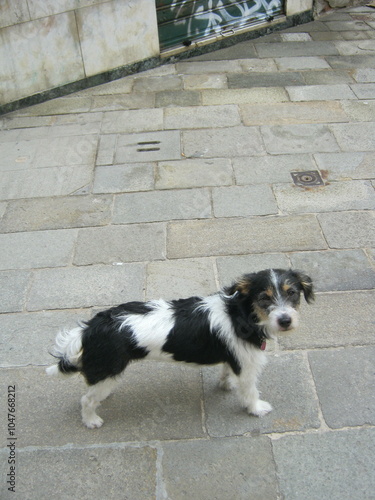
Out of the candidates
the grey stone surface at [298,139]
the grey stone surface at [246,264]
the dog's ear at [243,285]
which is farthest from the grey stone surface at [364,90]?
the dog's ear at [243,285]

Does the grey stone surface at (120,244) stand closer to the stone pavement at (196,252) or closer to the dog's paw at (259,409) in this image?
the stone pavement at (196,252)

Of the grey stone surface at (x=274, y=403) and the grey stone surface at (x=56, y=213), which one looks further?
the grey stone surface at (x=56, y=213)

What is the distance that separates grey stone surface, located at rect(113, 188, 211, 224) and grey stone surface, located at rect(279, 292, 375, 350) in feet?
5.42

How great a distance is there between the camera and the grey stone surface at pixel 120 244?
192 inches

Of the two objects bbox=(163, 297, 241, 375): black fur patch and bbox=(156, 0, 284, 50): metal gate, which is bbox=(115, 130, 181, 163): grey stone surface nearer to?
bbox=(156, 0, 284, 50): metal gate

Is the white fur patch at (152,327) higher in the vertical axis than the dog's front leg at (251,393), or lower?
higher

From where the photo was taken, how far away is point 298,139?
649 centimetres

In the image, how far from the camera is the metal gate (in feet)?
27.2

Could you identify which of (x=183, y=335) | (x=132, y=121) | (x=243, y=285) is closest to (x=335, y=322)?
(x=243, y=285)

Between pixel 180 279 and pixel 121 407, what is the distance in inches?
53.1

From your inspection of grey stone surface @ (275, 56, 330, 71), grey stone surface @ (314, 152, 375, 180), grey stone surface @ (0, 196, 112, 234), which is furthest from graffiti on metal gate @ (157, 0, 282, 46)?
→ grey stone surface @ (0, 196, 112, 234)

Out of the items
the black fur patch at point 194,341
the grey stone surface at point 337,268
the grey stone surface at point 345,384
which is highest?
the black fur patch at point 194,341

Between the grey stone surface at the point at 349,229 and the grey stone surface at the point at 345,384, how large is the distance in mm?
1310

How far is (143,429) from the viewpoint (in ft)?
11.4
